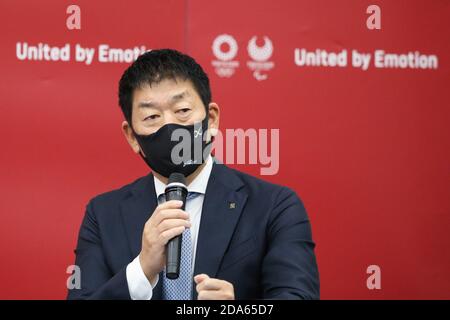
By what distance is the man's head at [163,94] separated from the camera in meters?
1.65

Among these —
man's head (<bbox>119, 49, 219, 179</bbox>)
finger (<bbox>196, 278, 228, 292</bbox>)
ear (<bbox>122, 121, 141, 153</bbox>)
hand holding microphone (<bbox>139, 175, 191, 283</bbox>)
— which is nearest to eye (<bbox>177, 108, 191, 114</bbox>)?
man's head (<bbox>119, 49, 219, 179</bbox>)

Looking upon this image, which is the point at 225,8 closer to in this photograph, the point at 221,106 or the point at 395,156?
the point at 221,106

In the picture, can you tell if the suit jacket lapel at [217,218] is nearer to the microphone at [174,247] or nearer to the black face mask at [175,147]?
the black face mask at [175,147]

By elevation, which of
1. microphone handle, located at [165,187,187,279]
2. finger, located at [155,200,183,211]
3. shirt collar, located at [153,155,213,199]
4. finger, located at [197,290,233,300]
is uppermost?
shirt collar, located at [153,155,213,199]

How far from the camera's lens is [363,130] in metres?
2.50

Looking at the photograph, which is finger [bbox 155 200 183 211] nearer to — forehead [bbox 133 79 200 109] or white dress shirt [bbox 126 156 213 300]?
white dress shirt [bbox 126 156 213 300]

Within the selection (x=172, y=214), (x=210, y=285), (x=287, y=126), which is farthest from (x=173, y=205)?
(x=287, y=126)

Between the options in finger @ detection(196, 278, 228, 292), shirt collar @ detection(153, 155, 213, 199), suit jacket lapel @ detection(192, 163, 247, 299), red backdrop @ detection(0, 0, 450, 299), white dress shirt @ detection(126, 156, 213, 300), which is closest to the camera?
finger @ detection(196, 278, 228, 292)

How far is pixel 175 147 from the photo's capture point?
5.32 ft

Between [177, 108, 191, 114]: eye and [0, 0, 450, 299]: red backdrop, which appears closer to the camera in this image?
[177, 108, 191, 114]: eye

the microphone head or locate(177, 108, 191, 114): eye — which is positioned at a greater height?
locate(177, 108, 191, 114): eye

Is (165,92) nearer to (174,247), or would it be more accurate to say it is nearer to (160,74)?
(160,74)

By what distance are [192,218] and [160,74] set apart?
0.36 metres

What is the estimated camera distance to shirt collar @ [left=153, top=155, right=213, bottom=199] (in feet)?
5.68
